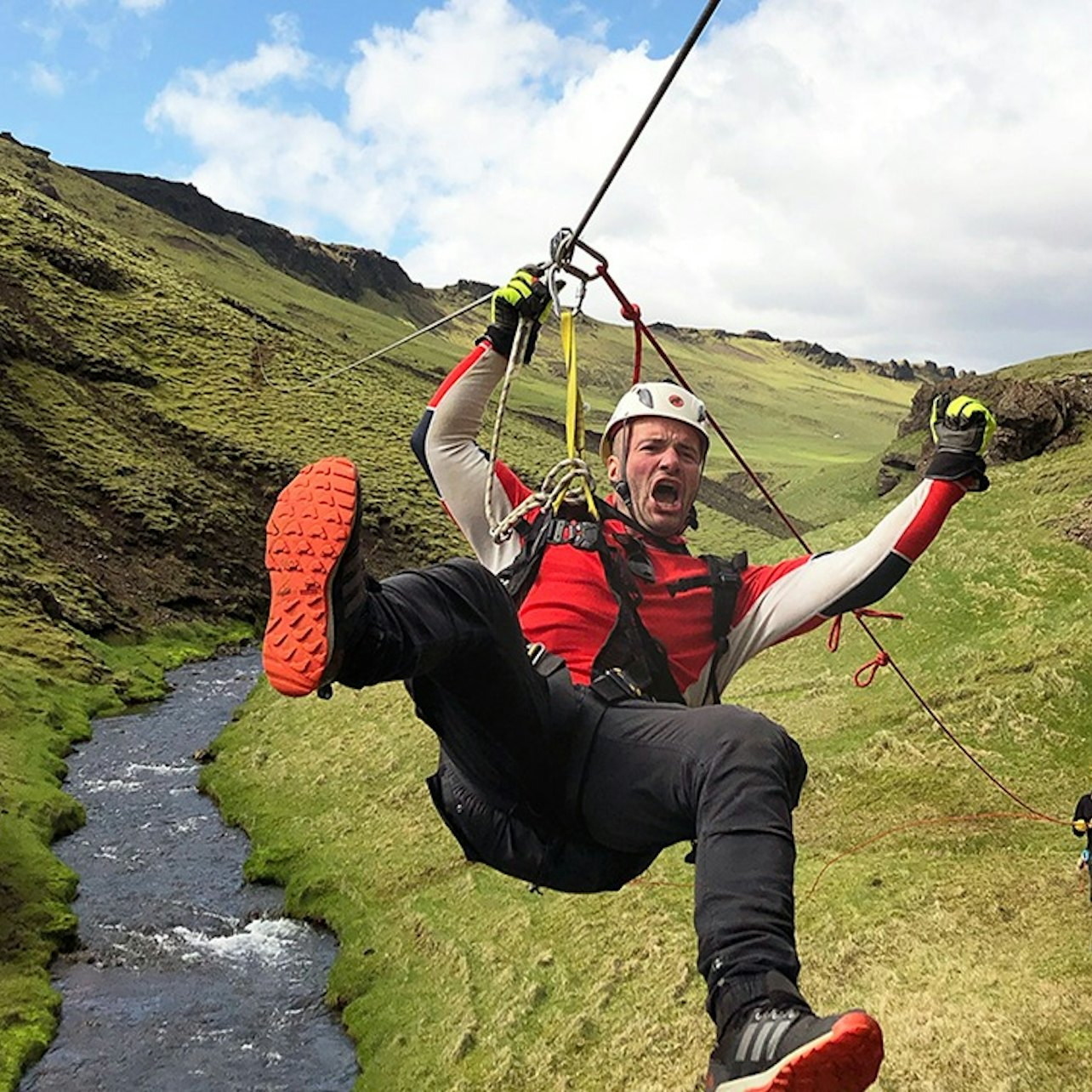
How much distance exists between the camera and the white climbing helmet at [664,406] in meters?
5.48

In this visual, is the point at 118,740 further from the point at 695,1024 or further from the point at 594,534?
the point at 594,534

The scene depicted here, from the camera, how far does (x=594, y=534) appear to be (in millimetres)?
5055

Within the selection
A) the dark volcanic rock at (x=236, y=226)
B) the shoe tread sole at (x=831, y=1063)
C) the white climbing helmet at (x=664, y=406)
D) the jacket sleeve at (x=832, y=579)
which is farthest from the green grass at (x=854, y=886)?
the dark volcanic rock at (x=236, y=226)

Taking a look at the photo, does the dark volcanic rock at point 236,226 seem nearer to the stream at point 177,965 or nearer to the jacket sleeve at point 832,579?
the stream at point 177,965

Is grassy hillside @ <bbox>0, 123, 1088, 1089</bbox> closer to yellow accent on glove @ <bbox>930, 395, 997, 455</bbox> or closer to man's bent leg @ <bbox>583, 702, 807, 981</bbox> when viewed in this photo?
yellow accent on glove @ <bbox>930, 395, 997, 455</bbox>

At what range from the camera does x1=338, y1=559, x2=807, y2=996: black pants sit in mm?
3451

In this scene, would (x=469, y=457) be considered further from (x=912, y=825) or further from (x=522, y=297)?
(x=912, y=825)

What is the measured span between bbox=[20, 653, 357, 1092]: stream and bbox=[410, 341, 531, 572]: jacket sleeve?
50.1 feet

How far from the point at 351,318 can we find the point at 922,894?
474 ft

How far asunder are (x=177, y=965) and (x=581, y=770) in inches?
774

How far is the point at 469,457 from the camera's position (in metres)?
5.48

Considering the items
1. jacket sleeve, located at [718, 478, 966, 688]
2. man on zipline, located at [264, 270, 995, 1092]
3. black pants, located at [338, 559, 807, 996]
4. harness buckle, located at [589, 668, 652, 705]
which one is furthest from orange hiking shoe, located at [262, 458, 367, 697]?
jacket sleeve, located at [718, 478, 966, 688]

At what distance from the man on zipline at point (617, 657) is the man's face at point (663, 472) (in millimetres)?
11

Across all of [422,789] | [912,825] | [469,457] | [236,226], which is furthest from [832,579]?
[236,226]
